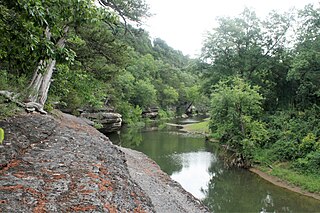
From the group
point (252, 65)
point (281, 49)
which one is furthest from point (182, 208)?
point (281, 49)

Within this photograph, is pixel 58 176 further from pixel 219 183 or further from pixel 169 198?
pixel 219 183

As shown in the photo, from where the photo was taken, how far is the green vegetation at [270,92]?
57.9ft

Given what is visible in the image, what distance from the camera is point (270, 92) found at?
26.8 meters

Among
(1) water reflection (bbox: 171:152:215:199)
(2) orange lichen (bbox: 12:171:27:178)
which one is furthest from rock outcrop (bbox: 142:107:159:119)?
(2) orange lichen (bbox: 12:171:27:178)

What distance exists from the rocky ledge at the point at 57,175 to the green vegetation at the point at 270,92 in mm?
12379

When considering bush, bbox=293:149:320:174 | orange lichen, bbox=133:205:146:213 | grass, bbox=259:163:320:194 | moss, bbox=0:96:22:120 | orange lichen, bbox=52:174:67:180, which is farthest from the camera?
bush, bbox=293:149:320:174

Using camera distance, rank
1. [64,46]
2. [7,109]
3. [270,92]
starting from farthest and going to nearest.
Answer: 1. [270,92]
2. [64,46]
3. [7,109]

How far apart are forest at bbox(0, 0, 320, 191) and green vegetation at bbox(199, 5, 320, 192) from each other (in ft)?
0.26

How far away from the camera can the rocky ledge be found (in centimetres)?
349

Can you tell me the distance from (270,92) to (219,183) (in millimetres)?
14399

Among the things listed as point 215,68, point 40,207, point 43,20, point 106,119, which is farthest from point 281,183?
point 106,119

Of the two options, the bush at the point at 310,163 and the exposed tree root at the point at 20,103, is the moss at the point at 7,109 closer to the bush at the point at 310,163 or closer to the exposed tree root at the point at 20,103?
the exposed tree root at the point at 20,103

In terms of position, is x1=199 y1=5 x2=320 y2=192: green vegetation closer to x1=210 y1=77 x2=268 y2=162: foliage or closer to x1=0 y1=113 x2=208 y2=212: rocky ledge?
x1=210 y1=77 x2=268 y2=162: foliage

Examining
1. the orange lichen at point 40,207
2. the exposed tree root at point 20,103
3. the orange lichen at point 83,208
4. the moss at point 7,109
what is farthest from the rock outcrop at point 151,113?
the orange lichen at point 40,207
